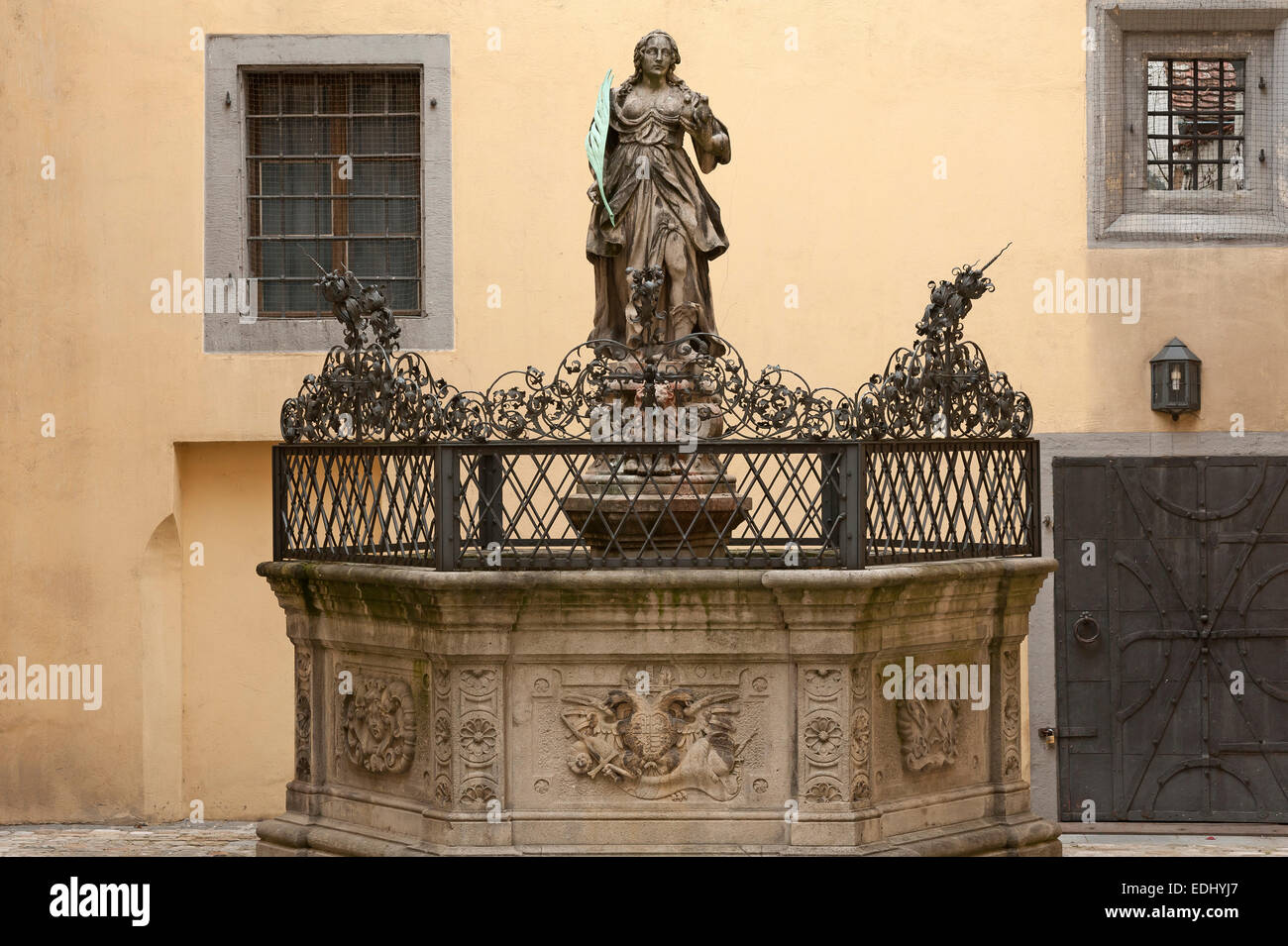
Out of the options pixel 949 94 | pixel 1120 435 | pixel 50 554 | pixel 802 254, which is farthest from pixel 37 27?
pixel 1120 435

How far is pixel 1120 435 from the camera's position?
11477 millimetres

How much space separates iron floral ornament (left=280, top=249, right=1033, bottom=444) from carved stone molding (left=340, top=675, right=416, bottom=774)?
3.26 feet

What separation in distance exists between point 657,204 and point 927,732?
244 centimetres

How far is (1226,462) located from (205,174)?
6.58 m

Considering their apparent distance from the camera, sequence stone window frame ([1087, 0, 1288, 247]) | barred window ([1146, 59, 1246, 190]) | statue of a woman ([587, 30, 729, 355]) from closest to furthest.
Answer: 1. statue of a woman ([587, 30, 729, 355])
2. stone window frame ([1087, 0, 1288, 247])
3. barred window ([1146, 59, 1246, 190])

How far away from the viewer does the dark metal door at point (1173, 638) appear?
11.3m

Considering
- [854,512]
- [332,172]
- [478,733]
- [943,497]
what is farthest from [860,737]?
[332,172]

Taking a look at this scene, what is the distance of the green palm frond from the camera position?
763 centimetres

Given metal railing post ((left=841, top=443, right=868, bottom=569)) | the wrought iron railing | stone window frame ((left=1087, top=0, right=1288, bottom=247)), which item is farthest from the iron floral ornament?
stone window frame ((left=1087, top=0, right=1288, bottom=247))

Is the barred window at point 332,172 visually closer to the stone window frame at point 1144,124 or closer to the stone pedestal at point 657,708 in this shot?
the stone window frame at point 1144,124

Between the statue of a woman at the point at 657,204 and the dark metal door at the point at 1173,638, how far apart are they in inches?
173

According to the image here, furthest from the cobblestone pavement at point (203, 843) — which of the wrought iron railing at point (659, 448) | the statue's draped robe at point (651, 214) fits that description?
the statue's draped robe at point (651, 214)

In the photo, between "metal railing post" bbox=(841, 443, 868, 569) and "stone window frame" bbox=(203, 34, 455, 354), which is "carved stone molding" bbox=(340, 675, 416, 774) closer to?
"metal railing post" bbox=(841, 443, 868, 569)

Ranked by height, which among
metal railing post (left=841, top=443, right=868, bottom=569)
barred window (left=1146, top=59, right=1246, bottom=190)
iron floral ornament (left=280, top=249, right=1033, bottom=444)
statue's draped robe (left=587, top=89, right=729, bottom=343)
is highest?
barred window (left=1146, top=59, right=1246, bottom=190)
